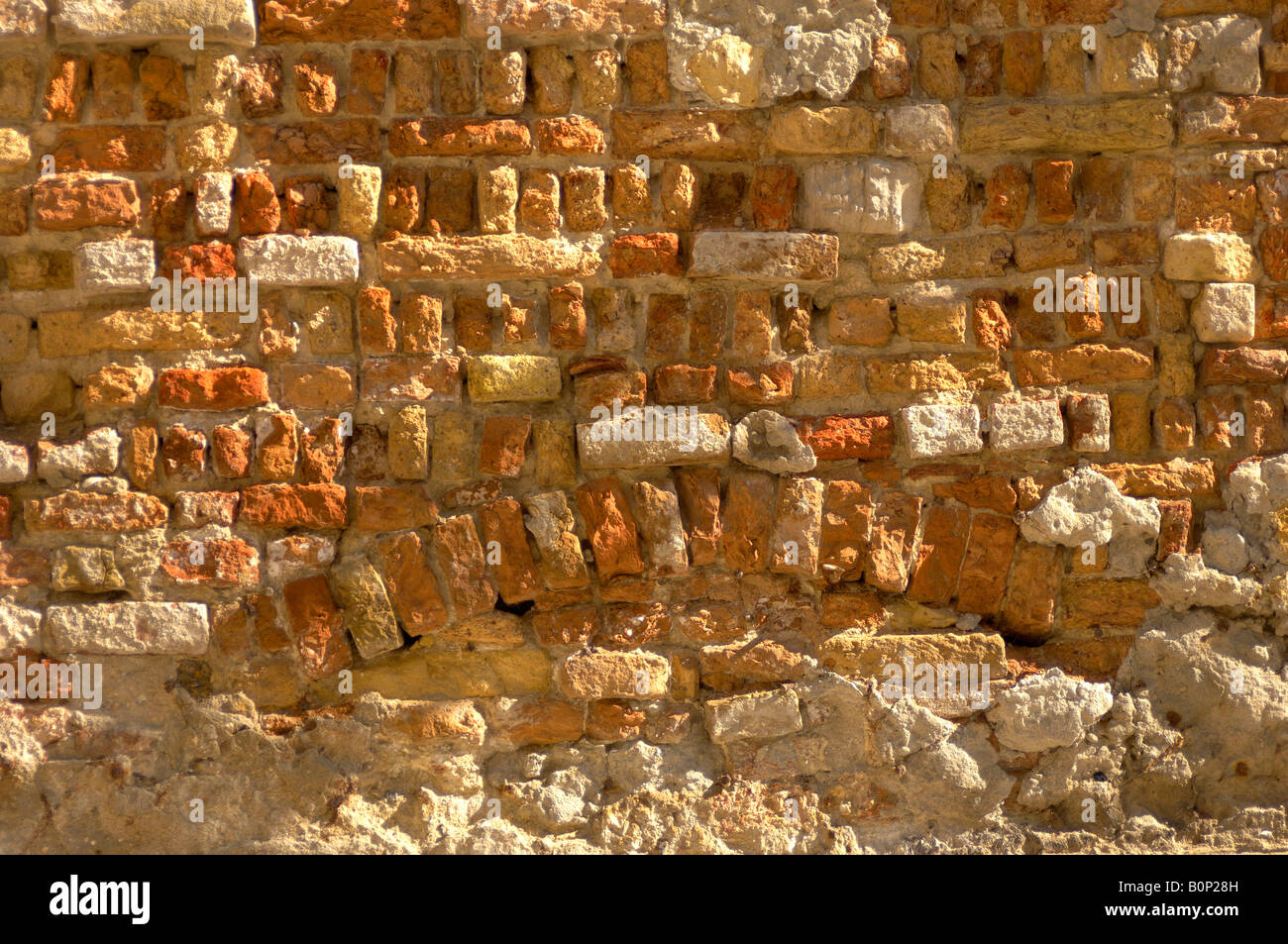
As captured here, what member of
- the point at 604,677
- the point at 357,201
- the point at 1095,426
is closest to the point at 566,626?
the point at 604,677

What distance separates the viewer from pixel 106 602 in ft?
8.62

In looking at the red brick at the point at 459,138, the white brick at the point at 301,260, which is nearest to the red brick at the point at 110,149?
the white brick at the point at 301,260

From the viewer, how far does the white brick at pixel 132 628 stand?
103 inches

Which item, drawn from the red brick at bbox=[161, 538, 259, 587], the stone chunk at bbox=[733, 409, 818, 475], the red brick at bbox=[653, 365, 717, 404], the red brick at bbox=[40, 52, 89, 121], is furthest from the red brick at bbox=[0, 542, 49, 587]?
the stone chunk at bbox=[733, 409, 818, 475]

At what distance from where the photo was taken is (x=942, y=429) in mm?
2654

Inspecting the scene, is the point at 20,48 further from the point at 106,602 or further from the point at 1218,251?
the point at 1218,251

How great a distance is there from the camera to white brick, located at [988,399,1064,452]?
2658 mm

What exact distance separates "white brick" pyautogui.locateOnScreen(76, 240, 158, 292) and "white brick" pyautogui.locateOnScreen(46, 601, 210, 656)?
694 mm

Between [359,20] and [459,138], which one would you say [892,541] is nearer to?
[459,138]

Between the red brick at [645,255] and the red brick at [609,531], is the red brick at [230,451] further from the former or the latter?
the red brick at [645,255]

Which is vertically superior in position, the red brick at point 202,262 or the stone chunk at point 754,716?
the red brick at point 202,262

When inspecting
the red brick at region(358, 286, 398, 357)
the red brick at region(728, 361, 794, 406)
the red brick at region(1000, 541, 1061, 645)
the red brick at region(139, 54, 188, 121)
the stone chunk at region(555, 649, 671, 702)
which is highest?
the red brick at region(139, 54, 188, 121)

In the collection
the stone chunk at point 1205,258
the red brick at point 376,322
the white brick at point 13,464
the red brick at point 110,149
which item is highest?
the red brick at point 110,149

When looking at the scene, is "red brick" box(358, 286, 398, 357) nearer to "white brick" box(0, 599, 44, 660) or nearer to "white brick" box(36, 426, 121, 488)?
"white brick" box(36, 426, 121, 488)
